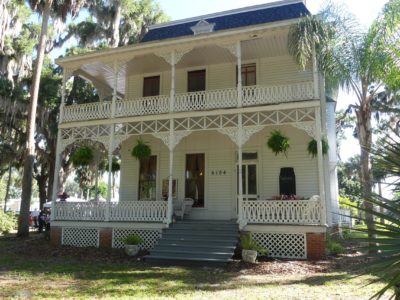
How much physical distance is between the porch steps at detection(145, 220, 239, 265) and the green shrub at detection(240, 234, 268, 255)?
267 mm

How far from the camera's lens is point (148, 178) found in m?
16.8

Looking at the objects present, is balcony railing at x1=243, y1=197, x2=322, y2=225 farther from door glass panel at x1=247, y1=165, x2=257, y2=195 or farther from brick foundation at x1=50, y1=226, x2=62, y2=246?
brick foundation at x1=50, y1=226, x2=62, y2=246

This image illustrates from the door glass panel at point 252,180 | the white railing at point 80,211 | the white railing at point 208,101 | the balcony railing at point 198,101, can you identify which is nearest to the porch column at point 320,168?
the balcony railing at point 198,101

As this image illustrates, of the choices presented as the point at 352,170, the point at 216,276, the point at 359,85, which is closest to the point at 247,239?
the point at 216,276

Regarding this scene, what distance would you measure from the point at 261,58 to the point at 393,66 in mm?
5367

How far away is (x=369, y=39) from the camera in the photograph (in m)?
12.1

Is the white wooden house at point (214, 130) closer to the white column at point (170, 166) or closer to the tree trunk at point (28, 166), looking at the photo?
the white column at point (170, 166)

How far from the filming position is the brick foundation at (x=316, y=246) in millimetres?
11562

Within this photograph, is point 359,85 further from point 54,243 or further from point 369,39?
point 54,243

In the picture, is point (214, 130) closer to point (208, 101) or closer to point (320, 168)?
point (208, 101)

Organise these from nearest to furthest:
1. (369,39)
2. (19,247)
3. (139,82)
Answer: (369,39)
(19,247)
(139,82)

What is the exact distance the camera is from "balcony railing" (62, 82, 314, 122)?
13.0 m

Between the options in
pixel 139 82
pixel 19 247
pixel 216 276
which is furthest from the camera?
pixel 139 82

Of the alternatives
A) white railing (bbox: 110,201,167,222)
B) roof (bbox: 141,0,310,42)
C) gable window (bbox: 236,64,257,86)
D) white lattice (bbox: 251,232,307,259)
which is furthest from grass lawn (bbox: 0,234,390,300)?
roof (bbox: 141,0,310,42)
